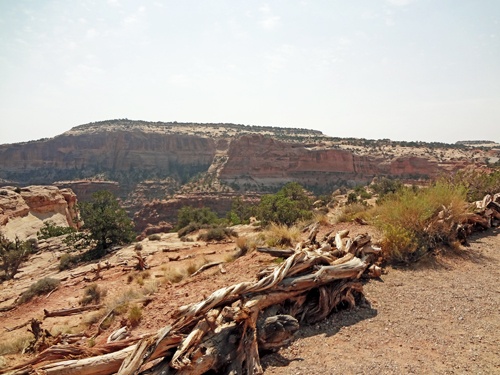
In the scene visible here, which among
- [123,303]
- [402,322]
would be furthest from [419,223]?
[123,303]

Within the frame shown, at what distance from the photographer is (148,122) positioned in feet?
289

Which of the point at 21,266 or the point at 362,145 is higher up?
the point at 362,145

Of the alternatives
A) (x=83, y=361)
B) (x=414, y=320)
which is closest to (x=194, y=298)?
(x=83, y=361)

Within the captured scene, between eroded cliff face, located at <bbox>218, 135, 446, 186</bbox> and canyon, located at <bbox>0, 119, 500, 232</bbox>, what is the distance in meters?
0.20

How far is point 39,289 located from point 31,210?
1980cm

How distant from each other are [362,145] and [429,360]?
6456 centimetres

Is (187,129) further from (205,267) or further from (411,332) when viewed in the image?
(411,332)

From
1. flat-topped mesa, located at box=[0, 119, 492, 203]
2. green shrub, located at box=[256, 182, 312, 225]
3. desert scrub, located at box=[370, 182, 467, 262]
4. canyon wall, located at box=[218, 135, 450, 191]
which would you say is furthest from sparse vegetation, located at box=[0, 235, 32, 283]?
canyon wall, located at box=[218, 135, 450, 191]

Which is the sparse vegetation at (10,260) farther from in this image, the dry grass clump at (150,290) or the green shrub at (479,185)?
the green shrub at (479,185)

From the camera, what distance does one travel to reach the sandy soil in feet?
11.3

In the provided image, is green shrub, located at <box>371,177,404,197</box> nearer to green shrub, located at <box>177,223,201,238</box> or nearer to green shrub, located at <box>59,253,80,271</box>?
green shrub, located at <box>177,223,201,238</box>

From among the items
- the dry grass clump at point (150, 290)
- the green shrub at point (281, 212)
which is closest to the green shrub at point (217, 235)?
the green shrub at point (281, 212)

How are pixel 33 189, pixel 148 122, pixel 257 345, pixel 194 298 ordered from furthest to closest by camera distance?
pixel 148 122, pixel 33 189, pixel 194 298, pixel 257 345

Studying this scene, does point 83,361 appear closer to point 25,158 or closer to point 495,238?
point 495,238
